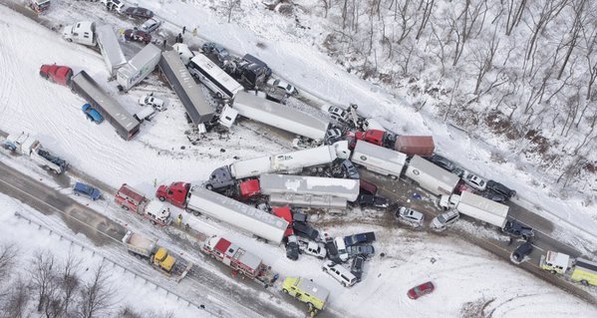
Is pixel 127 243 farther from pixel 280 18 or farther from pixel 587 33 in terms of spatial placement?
pixel 587 33

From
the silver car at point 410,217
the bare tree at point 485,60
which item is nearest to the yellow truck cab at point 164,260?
the silver car at point 410,217

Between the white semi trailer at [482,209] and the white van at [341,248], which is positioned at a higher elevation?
the white semi trailer at [482,209]

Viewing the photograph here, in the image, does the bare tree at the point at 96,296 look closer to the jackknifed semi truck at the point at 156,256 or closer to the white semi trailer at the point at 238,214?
the jackknifed semi truck at the point at 156,256

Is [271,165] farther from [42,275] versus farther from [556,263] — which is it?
[556,263]

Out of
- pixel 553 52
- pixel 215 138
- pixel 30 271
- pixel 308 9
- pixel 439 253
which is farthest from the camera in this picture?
pixel 308 9

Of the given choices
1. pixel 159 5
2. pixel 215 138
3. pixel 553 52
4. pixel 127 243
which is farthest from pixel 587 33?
pixel 127 243

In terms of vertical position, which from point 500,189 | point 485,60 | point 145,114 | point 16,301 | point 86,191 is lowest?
point 16,301

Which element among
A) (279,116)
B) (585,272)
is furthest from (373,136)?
(585,272)
